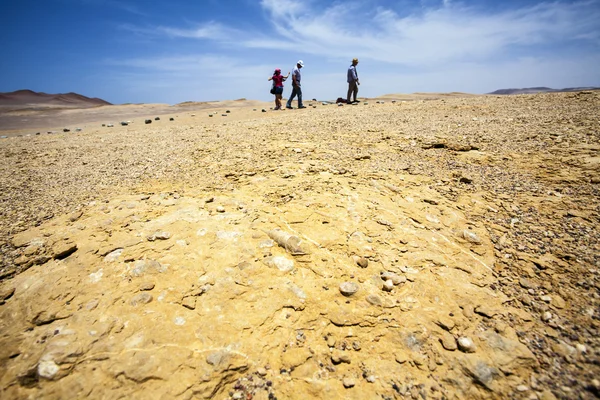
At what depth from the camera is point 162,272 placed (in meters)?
2.47

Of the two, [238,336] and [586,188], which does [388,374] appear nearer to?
[238,336]

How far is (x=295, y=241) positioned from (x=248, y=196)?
1.16 meters

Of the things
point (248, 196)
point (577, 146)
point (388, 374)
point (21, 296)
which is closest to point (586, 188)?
point (577, 146)

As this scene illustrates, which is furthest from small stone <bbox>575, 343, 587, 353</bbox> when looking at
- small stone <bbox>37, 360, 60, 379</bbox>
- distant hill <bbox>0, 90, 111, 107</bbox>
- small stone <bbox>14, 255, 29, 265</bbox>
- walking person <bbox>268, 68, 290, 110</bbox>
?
distant hill <bbox>0, 90, 111, 107</bbox>

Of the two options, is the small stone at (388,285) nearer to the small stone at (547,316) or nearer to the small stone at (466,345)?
the small stone at (466,345)

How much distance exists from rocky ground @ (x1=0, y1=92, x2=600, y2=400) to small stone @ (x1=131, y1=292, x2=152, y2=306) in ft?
0.03

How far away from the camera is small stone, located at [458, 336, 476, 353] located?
188 centimetres

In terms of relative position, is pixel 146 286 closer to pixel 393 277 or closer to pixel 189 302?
pixel 189 302

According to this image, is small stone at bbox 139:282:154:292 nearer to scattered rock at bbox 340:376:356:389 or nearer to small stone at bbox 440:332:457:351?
scattered rock at bbox 340:376:356:389

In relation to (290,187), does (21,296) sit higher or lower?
lower

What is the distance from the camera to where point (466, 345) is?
1.89m

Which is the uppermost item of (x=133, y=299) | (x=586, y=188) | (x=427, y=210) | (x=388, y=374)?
(x=586, y=188)

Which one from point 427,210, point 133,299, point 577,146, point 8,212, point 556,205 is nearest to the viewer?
point 133,299

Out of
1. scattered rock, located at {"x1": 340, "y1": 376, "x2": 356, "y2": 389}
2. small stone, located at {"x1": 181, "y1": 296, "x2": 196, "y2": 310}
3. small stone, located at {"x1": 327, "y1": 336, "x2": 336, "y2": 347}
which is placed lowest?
scattered rock, located at {"x1": 340, "y1": 376, "x2": 356, "y2": 389}
